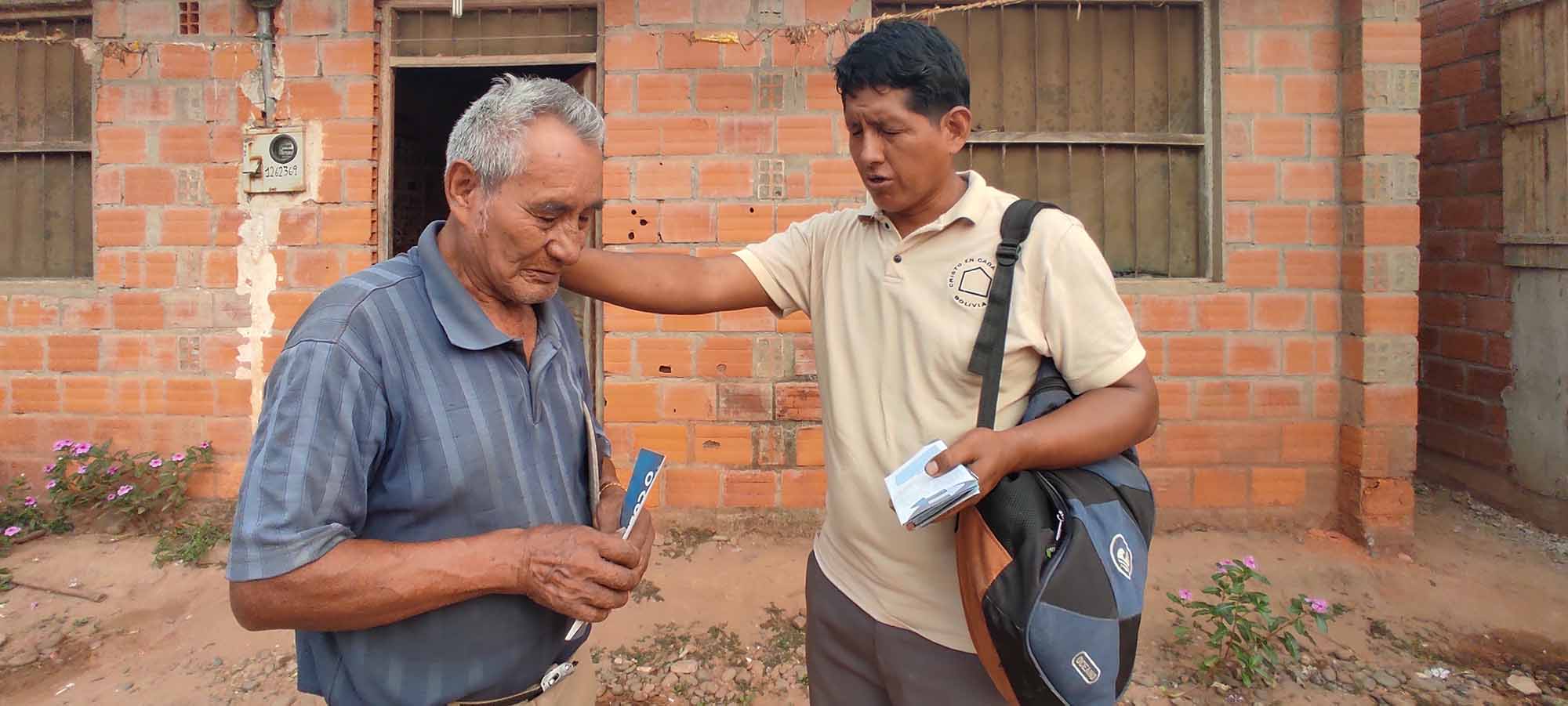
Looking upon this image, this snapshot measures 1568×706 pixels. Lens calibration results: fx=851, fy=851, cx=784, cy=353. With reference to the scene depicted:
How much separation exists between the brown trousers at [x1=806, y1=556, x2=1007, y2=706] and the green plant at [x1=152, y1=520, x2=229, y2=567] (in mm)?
3663

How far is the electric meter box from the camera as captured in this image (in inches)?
170

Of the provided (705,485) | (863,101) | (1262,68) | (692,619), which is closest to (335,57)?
(705,485)

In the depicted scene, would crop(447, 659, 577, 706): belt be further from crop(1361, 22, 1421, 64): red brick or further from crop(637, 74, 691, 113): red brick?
crop(1361, 22, 1421, 64): red brick

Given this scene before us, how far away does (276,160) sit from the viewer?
4340mm

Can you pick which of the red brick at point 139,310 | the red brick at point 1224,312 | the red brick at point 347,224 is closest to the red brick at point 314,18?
the red brick at point 347,224

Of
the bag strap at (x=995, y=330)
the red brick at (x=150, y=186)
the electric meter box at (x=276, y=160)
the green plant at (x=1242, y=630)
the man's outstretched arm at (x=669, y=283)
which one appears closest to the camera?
the bag strap at (x=995, y=330)

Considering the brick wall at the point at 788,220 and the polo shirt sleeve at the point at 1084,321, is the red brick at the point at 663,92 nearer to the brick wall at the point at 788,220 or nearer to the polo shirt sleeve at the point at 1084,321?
the brick wall at the point at 788,220

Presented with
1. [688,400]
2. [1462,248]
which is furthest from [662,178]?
[1462,248]

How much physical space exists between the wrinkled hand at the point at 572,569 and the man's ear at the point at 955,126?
3.19 feet

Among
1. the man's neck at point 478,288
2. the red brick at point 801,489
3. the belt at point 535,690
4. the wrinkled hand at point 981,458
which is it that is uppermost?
the man's neck at point 478,288

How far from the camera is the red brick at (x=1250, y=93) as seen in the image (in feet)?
13.9

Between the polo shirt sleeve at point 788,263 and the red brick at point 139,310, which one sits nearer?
the polo shirt sleeve at point 788,263

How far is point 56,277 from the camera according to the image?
185 inches

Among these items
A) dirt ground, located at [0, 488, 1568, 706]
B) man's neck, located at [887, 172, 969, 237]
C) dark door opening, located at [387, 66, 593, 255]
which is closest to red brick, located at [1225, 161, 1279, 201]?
dirt ground, located at [0, 488, 1568, 706]
